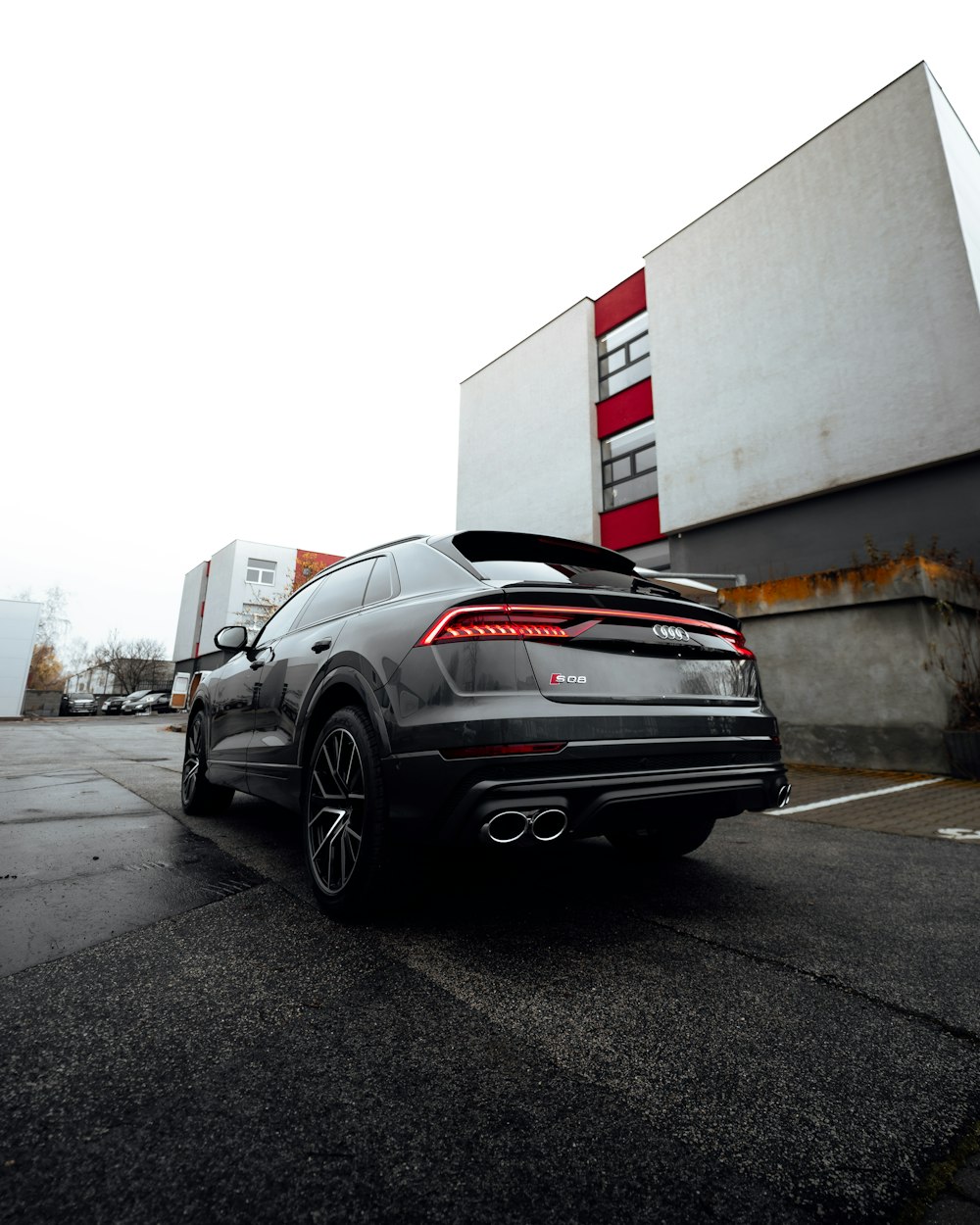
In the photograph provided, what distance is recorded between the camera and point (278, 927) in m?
2.35

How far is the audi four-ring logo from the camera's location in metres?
2.49

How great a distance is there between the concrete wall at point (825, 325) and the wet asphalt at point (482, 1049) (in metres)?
12.8

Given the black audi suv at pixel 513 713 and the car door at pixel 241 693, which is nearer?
the black audi suv at pixel 513 713

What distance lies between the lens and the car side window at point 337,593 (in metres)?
3.37

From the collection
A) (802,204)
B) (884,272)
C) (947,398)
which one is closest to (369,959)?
(947,398)

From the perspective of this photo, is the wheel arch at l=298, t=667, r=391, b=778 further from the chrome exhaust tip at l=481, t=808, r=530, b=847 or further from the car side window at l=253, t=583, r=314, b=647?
the car side window at l=253, t=583, r=314, b=647

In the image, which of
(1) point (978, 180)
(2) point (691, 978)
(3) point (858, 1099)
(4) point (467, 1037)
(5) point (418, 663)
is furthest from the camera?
(1) point (978, 180)

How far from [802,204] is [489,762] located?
1819cm

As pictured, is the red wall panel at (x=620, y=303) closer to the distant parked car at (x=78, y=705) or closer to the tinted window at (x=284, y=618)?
the tinted window at (x=284, y=618)

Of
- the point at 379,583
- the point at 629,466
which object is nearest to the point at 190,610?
the point at 629,466

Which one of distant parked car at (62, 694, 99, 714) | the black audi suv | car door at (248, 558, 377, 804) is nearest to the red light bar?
the black audi suv

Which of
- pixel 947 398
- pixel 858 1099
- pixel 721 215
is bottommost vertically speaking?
pixel 858 1099

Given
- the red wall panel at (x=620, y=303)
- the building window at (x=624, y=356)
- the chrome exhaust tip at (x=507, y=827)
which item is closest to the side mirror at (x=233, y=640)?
the chrome exhaust tip at (x=507, y=827)

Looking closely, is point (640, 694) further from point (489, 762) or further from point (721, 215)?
point (721, 215)
